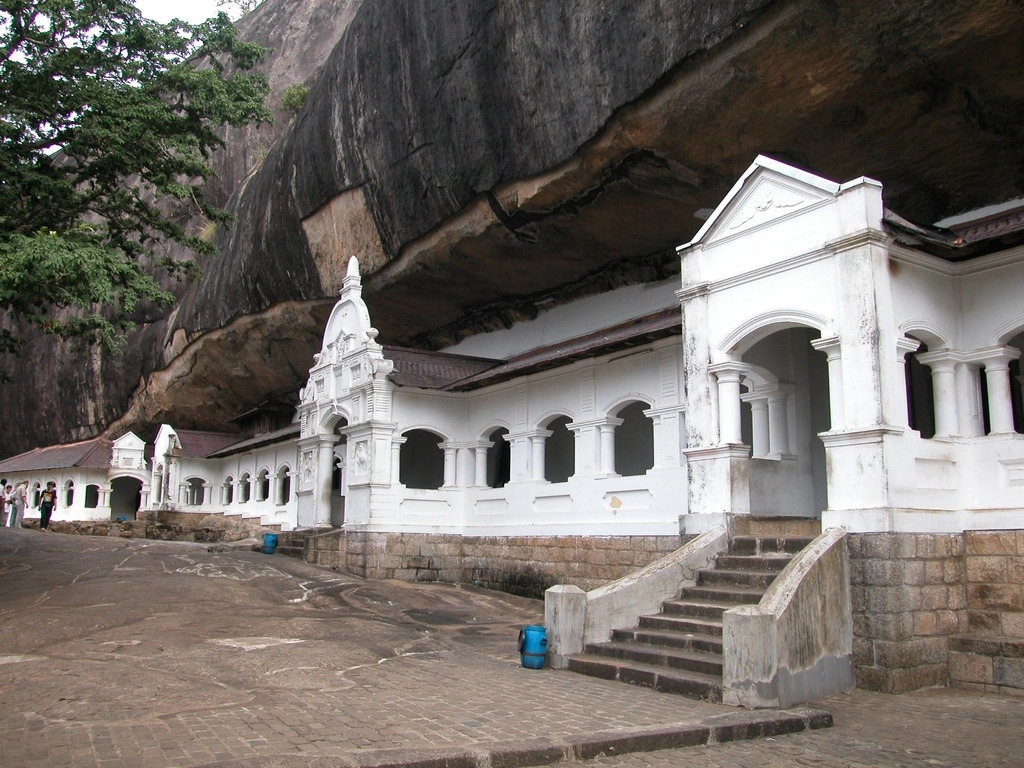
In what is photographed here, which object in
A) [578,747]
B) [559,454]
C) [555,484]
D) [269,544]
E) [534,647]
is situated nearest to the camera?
[578,747]

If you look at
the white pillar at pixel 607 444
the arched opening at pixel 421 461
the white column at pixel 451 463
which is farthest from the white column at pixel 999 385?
the arched opening at pixel 421 461

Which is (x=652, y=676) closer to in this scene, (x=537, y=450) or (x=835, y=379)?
(x=835, y=379)

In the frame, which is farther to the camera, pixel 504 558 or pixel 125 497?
pixel 125 497

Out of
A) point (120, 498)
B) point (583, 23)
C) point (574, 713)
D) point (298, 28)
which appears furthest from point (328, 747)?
point (120, 498)

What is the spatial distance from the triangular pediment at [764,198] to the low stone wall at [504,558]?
5351 millimetres

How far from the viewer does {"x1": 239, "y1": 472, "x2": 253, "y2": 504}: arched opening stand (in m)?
32.4

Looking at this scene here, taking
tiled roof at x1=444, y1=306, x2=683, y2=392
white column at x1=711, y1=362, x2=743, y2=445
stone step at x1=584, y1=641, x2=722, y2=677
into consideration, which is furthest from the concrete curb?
tiled roof at x1=444, y1=306, x2=683, y2=392

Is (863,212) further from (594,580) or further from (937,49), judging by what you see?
(594,580)

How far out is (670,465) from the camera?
15.3 meters

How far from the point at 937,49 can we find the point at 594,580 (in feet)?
32.2

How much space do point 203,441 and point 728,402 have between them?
1130 inches

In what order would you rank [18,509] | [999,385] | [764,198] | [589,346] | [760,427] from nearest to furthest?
[999,385] < [764,198] < [760,427] < [589,346] < [18,509]

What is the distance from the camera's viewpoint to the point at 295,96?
107ft

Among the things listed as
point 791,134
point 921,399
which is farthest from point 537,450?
point 791,134
